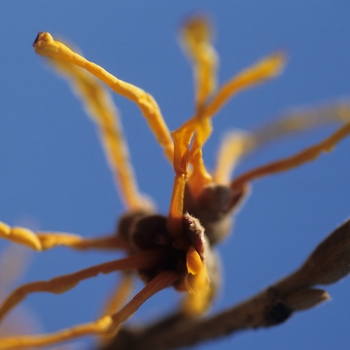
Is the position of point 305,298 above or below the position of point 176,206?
below

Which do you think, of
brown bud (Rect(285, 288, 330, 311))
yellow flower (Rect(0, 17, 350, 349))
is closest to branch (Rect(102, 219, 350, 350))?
brown bud (Rect(285, 288, 330, 311))

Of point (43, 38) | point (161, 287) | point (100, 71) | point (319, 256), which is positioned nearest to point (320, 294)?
point (319, 256)

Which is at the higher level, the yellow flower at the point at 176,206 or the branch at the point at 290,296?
the yellow flower at the point at 176,206

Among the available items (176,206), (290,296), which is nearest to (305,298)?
(290,296)

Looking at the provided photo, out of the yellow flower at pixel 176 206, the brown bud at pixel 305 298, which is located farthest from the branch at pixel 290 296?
the yellow flower at pixel 176 206

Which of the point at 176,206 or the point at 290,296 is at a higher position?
the point at 176,206

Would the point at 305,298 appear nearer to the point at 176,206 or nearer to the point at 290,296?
the point at 290,296

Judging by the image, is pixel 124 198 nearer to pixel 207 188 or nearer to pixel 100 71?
pixel 207 188

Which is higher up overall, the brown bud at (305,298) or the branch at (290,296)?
the branch at (290,296)

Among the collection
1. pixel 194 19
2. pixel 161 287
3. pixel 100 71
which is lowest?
pixel 161 287

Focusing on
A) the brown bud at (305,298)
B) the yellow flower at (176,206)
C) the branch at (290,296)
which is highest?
the yellow flower at (176,206)

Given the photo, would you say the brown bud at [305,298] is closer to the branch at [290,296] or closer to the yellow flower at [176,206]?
the branch at [290,296]
